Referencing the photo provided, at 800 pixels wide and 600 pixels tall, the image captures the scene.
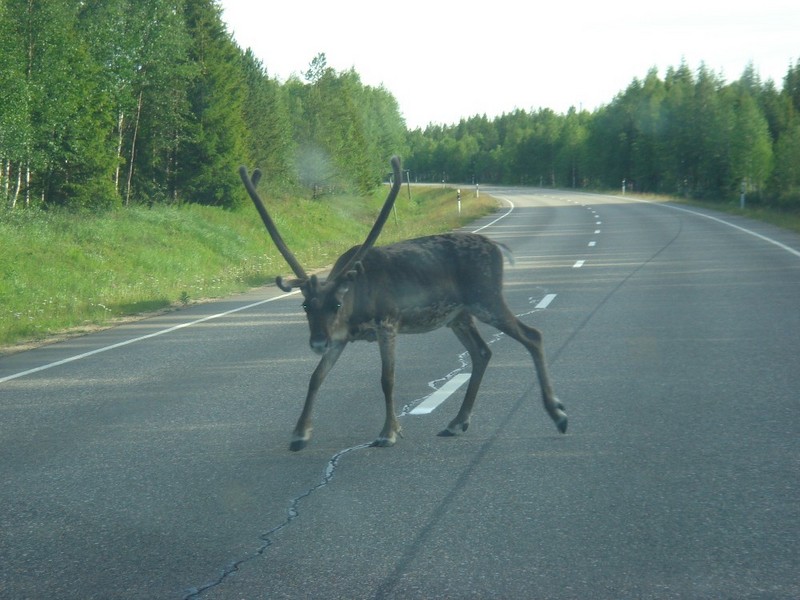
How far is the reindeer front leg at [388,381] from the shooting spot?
6230 mm

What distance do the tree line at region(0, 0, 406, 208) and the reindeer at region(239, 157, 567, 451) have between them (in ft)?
79.3

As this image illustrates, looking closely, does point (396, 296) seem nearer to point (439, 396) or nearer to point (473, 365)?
point (473, 365)

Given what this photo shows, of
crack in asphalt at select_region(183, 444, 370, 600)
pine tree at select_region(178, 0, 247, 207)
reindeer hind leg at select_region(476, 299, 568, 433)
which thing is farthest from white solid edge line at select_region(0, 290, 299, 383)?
pine tree at select_region(178, 0, 247, 207)

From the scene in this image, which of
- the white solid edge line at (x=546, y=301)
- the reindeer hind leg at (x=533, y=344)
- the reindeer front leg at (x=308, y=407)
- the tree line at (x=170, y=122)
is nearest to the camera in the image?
the reindeer front leg at (x=308, y=407)

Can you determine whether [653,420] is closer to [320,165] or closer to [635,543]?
[635,543]

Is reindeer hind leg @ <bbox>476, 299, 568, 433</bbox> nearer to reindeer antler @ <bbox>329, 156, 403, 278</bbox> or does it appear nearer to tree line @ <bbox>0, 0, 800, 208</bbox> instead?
reindeer antler @ <bbox>329, 156, 403, 278</bbox>

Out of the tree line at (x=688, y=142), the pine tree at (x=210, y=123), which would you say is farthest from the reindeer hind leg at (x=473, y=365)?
the tree line at (x=688, y=142)

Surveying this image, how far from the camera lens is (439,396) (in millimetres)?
8117

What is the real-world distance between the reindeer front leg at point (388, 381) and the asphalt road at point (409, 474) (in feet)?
0.43

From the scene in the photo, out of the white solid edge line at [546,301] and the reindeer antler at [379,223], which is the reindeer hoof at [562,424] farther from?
the white solid edge line at [546,301]

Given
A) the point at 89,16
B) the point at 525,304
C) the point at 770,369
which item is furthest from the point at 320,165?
the point at 770,369

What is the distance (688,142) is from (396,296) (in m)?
99.0

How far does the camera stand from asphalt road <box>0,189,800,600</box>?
425 cm

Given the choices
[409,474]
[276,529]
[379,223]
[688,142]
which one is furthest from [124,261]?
[688,142]
